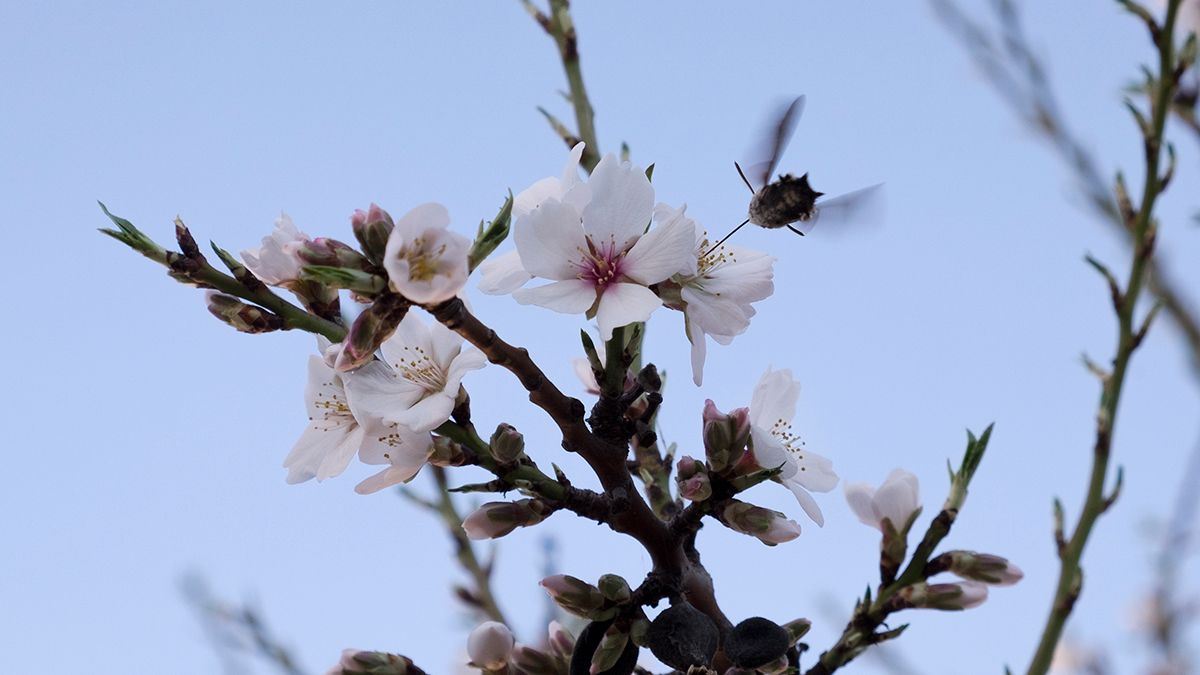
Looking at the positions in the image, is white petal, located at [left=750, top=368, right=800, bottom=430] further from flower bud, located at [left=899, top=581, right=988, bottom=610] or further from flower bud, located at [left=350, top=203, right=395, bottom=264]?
flower bud, located at [left=350, top=203, right=395, bottom=264]

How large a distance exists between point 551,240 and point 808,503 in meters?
0.54

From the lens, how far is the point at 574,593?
147 centimetres

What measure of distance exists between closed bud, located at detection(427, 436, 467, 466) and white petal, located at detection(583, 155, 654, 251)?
1.12 feet

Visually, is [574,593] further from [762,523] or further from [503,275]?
[503,275]

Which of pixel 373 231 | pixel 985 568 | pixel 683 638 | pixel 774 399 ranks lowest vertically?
pixel 683 638

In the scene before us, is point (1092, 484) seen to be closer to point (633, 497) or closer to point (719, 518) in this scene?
point (719, 518)

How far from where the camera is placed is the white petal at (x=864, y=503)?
6.22ft

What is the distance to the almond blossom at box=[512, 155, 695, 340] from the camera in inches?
58.8

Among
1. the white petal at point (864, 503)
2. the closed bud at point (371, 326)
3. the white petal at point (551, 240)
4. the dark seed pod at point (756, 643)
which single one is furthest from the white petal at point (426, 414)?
the white petal at point (864, 503)

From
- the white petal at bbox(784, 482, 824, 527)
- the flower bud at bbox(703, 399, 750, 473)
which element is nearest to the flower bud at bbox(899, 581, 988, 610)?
the white petal at bbox(784, 482, 824, 527)

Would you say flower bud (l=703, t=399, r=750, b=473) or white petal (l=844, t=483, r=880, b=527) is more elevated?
white petal (l=844, t=483, r=880, b=527)

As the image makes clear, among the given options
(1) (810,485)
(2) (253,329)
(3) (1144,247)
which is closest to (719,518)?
(1) (810,485)

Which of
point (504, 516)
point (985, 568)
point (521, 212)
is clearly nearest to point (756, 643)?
point (504, 516)

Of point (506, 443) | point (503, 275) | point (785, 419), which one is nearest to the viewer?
point (506, 443)
